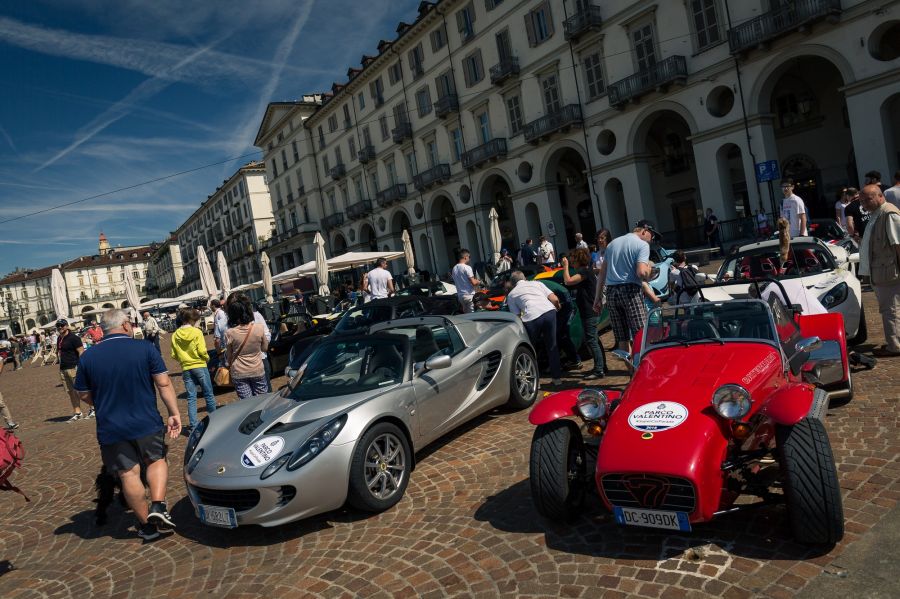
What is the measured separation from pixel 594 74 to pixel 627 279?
22.3 m

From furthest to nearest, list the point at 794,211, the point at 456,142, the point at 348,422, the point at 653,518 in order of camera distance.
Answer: the point at 456,142
the point at 794,211
the point at 348,422
the point at 653,518

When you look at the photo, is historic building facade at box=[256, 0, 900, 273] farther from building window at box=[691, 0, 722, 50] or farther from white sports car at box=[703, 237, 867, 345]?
white sports car at box=[703, 237, 867, 345]

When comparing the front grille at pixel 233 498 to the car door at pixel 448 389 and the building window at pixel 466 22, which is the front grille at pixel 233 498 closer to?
the car door at pixel 448 389

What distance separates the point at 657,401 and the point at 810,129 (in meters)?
25.4

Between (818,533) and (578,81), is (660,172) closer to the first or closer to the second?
(578,81)

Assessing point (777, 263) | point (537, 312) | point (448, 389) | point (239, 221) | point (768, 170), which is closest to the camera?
point (448, 389)

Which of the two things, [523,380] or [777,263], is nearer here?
[523,380]

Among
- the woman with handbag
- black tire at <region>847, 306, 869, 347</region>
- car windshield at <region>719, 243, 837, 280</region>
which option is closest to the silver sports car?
the woman with handbag

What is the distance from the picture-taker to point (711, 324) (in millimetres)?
4500

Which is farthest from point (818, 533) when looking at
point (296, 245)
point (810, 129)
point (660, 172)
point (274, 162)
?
point (274, 162)

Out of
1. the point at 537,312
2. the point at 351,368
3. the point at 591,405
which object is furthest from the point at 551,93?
the point at 591,405

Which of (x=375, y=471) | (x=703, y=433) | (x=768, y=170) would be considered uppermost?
(x=768, y=170)

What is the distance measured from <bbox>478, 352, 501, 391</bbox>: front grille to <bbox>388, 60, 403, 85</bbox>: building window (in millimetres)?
35023

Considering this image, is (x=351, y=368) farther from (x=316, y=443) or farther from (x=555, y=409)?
(x=555, y=409)
